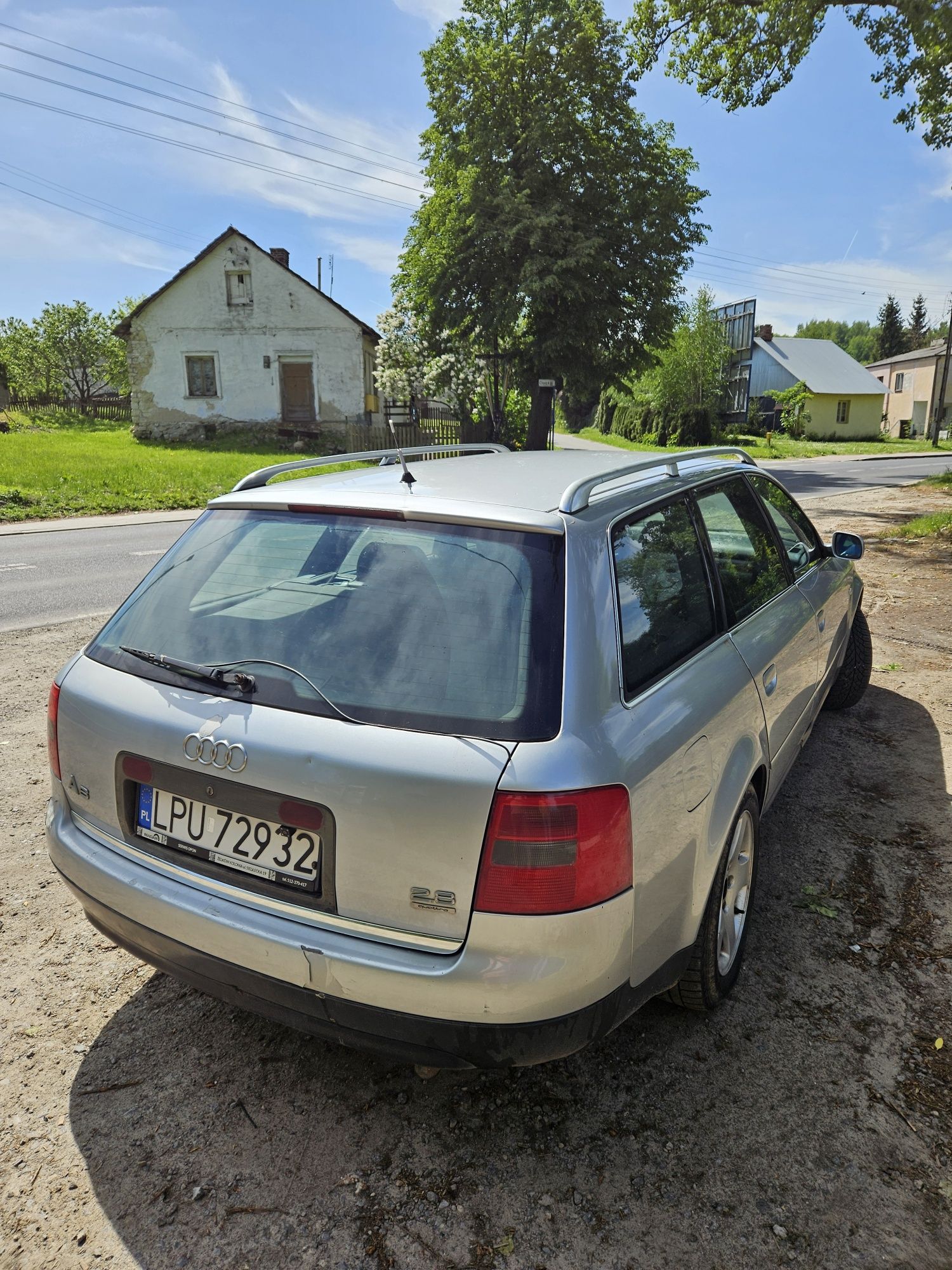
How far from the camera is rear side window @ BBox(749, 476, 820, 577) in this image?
386 cm

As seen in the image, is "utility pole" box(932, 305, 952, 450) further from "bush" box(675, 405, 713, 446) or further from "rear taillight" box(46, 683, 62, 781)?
"rear taillight" box(46, 683, 62, 781)

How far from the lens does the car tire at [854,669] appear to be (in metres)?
5.18

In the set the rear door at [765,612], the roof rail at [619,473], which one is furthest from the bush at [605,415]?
the roof rail at [619,473]

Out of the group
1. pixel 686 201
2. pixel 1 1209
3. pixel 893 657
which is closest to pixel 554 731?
pixel 1 1209

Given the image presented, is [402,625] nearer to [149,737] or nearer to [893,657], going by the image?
[149,737]

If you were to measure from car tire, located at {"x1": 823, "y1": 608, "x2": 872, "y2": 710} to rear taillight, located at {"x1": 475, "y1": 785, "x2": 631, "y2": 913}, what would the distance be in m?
3.75

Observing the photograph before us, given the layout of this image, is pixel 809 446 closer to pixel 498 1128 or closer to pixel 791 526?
pixel 791 526

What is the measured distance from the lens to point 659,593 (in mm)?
2486

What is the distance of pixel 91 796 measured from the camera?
235cm

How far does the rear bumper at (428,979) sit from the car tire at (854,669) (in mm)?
3581

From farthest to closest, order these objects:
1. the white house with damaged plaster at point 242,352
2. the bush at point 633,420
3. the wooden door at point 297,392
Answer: the bush at point 633,420, the wooden door at point 297,392, the white house with damaged plaster at point 242,352

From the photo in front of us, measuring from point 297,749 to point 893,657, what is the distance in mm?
5863

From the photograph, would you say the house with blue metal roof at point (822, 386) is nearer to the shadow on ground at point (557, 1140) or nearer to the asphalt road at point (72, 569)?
the asphalt road at point (72, 569)

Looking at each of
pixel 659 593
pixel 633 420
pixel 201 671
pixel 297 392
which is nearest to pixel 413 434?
pixel 297 392
